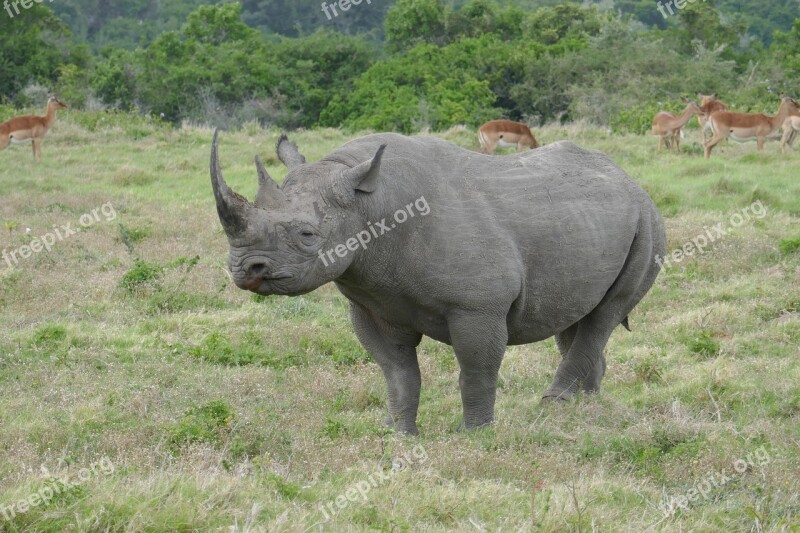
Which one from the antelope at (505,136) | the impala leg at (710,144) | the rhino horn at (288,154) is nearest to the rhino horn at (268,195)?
the rhino horn at (288,154)

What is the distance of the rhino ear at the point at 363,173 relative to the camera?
616cm

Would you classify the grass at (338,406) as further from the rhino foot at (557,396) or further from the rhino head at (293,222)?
the rhino head at (293,222)

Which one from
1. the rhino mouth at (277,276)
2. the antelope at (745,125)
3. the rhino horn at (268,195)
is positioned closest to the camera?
the rhino mouth at (277,276)

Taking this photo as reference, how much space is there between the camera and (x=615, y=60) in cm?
3397

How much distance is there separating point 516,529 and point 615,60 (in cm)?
3069

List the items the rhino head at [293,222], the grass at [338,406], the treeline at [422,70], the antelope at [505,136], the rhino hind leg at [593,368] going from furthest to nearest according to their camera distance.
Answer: the treeline at [422,70]
the antelope at [505,136]
the rhino hind leg at [593,368]
the rhino head at [293,222]
the grass at [338,406]

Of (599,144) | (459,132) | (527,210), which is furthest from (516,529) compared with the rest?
(459,132)

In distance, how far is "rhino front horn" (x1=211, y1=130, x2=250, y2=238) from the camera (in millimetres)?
5375

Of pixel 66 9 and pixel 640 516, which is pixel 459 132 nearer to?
pixel 640 516

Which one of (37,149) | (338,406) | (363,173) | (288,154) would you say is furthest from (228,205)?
(37,149)

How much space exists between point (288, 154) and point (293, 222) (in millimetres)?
948

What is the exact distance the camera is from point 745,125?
20.7 m

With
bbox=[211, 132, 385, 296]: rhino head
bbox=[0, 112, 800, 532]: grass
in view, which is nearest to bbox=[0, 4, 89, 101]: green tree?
bbox=[0, 112, 800, 532]: grass

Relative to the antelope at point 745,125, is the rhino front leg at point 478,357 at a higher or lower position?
higher
